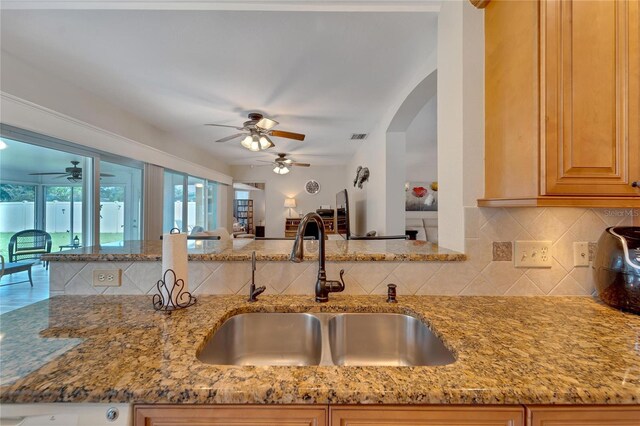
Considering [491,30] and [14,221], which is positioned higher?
[491,30]

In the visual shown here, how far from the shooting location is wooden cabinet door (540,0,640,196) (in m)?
0.94

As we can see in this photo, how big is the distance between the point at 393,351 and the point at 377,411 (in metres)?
0.50

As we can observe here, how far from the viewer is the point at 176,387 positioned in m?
0.60

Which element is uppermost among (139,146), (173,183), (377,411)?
(139,146)

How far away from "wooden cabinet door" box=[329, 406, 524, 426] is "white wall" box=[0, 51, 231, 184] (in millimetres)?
3150

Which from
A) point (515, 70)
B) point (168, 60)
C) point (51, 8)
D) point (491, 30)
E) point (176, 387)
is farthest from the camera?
point (168, 60)

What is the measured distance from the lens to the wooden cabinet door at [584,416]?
24.0 inches

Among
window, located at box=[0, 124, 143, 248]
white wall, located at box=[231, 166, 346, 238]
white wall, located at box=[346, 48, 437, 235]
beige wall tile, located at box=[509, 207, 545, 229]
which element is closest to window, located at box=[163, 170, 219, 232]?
window, located at box=[0, 124, 143, 248]

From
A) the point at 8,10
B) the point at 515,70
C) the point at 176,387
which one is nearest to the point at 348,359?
the point at 176,387

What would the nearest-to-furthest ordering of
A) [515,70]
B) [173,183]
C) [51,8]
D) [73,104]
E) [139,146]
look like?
[515,70]
[51,8]
[73,104]
[139,146]
[173,183]

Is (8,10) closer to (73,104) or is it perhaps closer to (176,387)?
(73,104)

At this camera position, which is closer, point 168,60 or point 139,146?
point 168,60

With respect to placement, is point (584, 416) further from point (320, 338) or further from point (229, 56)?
point (229, 56)

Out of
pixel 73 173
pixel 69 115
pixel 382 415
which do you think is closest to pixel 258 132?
pixel 69 115
